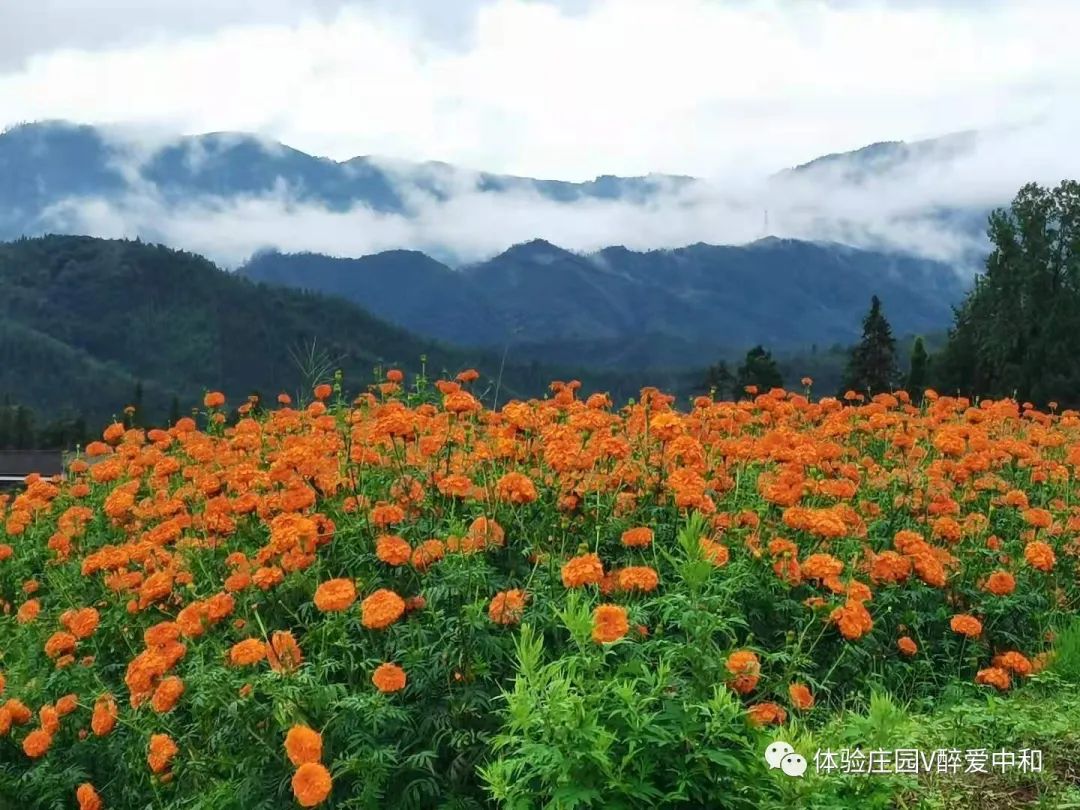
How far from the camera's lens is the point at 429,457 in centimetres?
496

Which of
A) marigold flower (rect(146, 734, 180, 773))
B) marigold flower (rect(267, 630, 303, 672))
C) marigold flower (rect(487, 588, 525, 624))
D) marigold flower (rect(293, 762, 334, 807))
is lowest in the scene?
marigold flower (rect(146, 734, 180, 773))

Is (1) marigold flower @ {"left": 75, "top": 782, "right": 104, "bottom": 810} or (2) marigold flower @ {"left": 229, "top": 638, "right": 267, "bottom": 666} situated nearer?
(2) marigold flower @ {"left": 229, "top": 638, "right": 267, "bottom": 666}

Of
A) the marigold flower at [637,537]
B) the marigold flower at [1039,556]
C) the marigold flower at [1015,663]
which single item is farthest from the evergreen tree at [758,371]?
the marigold flower at [637,537]

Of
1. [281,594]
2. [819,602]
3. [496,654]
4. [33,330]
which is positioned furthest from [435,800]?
[33,330]

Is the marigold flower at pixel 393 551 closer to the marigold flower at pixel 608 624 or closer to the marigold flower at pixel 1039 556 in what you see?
the marigold flower at pixel 608 624

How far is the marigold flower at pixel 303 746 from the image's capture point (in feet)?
9.90

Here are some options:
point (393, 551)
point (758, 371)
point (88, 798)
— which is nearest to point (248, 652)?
point (393, 551)

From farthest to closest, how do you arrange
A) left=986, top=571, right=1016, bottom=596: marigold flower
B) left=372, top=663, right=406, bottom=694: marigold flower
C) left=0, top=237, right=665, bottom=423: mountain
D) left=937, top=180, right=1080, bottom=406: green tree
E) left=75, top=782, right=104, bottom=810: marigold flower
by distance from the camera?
left=0, top=237, right=665, bottom=423: mountain → left=937, top=180, right=1080, bottom=406: green tree → left=986, top=571, right=1016, bottom=596: marigold flower → left=75, top=782, right=104, bottom=810: marigold flower → left=372, top=663, right=406, bottom=694: marigold flower

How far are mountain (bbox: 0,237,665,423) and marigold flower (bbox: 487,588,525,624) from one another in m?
131

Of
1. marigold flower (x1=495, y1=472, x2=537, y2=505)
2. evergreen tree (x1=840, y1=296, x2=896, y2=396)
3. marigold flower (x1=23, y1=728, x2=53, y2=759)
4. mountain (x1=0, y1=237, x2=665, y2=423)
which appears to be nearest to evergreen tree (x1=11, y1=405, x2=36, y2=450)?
evergreen tree (x1=840, y1=296, x2=896, y2=396)

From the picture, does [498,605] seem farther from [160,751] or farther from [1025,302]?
[1025,302]

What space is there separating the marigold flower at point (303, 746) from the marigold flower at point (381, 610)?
47 centimetres

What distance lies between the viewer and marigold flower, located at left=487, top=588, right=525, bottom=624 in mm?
3637

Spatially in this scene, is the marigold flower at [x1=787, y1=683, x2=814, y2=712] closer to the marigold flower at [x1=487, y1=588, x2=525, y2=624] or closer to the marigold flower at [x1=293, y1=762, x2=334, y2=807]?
the marigold flower at [x1=487, y1=588, x2=525, y2=624]
